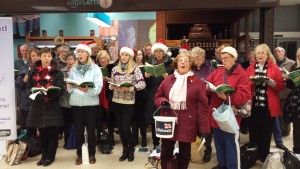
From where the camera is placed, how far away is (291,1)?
10.1m

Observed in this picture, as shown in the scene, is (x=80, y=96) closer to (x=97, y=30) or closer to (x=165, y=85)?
(x=165, y=85)

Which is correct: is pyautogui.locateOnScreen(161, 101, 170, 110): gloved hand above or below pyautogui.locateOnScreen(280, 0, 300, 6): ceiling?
below

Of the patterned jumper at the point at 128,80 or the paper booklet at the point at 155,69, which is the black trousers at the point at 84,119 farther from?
the paper booklet at the point at 155,69

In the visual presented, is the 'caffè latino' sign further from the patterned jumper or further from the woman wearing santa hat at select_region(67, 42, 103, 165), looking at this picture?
the patterned jumper

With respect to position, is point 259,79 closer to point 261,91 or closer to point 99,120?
point 261,91

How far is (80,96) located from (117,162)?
3.46ft

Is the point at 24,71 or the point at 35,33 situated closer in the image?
the point at 24,71

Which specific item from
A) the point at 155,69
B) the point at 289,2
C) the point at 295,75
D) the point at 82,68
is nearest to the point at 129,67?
the point at 155,69

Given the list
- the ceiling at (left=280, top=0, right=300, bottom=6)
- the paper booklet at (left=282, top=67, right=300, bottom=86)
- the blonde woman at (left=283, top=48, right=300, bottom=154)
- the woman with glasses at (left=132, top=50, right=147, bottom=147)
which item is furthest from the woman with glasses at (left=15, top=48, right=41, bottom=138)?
the ceiling at (left=280, top=0, right=300, bottom=6)

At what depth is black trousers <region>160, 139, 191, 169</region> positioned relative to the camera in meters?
3.42

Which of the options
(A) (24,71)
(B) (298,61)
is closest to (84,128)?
(A) (24,71)

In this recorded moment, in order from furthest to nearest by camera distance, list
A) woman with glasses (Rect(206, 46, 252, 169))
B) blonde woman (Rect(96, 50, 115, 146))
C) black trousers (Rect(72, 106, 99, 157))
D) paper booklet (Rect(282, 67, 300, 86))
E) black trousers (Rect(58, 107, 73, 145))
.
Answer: black trousers (Rect(58, 107, 73, 145)), blonde woman (Rect(96, 50, 115, 146)), black trousers (Rect(72, 106, 99, 157)), paper booklet (Rect(282, 67, 300, 86)), woman with glasses (Rect(206, 46, 252, 169))

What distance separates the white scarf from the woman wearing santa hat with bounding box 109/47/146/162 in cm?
105

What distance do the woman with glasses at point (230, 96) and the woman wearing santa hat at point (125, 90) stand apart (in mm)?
1071
